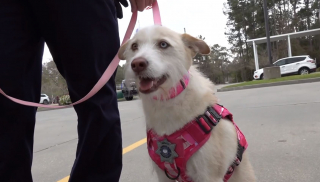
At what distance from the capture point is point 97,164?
65.1 inches

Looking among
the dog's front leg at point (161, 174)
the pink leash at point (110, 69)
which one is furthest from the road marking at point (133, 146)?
the pink leash at point (110, 69)

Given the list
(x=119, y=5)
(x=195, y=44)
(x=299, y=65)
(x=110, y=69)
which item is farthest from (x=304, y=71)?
(x=110, y=69)

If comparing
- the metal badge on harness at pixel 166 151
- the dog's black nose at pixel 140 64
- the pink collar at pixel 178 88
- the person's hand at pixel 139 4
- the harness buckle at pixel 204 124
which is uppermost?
the person's hand at pixel 139 4

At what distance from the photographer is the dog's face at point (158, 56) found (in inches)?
62.3

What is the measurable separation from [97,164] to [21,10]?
38.3 inches

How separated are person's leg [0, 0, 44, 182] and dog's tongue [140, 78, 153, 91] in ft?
2.18

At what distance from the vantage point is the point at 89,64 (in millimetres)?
1545

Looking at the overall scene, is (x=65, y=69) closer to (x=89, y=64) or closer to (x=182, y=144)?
(x=89, y=64)

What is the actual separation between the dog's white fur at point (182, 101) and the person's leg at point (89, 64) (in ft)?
0.68

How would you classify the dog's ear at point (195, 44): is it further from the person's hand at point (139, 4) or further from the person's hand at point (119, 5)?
the person's hand at point (119, 5)

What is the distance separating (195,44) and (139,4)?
0.47 metres

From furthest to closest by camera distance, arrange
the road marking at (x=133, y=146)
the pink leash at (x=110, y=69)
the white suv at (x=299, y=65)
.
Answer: the white suv at (x=299, y=65) < the road marking at (x=133, y=146) < the pink leash at (x=110, y=69)

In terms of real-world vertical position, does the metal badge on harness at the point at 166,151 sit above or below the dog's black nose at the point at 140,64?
below

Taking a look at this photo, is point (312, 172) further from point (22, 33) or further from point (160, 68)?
point (22, 33)
